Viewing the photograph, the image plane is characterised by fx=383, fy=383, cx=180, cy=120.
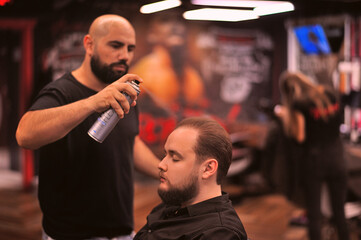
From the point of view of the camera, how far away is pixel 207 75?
569cm

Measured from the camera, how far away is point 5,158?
6293 millimetres

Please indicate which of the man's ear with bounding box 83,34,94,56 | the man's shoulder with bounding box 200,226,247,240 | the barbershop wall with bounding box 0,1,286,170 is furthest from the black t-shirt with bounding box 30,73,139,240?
the barbershop wall with bounding box 0,1,286,170

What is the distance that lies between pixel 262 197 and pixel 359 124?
1.53 meters

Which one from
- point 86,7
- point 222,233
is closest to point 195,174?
point 222,233

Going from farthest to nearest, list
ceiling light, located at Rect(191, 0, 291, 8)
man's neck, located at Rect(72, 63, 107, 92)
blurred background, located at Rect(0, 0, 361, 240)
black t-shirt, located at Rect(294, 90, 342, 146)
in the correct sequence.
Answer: blurred background, located at Rect(0, 0, 361, 240) → black t-shirt, located at Rect(294, 90, 342, 146) → ceiling light, located at Rect(191, 0, 291, 8) → man's neck, located at Rect(72, 63, 107, 92)

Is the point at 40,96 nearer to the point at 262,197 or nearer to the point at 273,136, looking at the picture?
the point at 273,136

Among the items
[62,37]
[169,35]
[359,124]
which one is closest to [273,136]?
[359,124]

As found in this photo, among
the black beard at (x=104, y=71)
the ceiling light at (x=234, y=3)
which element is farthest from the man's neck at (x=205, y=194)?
the ceiling light at (x=234, y=3)

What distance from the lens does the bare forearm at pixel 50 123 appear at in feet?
3.58

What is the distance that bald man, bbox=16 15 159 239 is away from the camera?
1.30 metres

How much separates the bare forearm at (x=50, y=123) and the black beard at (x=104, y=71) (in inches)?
9.1

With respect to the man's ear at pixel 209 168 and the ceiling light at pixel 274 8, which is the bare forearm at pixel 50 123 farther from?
the ceiling light at pixel 274 8

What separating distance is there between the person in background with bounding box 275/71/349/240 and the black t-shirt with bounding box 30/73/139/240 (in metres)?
1.65

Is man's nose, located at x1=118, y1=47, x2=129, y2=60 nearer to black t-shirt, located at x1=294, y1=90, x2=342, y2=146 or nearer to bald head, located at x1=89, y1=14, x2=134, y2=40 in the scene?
bald head, located at x1=89, y1=14, x2=134, y2=40
